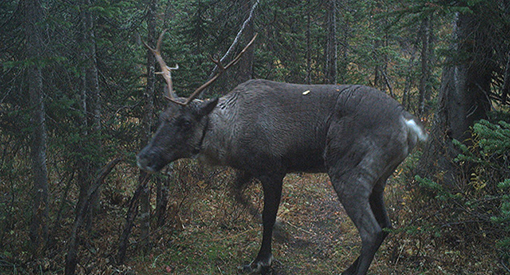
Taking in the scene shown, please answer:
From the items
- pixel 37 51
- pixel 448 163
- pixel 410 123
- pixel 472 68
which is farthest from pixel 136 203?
pixel 472 68

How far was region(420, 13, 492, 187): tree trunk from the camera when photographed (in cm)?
605

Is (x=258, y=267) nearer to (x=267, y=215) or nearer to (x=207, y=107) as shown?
(x=267, y=215)

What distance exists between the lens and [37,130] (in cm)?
508

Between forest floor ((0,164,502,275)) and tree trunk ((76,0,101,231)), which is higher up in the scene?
tree trunk ((76,0,101,231))

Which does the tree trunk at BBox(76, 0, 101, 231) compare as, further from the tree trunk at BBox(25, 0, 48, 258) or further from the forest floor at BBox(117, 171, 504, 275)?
the forest floor at BBox(117, 171, 504, 275)

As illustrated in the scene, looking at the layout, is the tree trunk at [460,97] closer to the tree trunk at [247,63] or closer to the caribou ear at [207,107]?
the caribou ear at [207,107]

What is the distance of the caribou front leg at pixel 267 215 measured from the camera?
5340 millimetres

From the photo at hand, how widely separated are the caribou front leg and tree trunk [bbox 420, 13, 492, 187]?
269 centimetres

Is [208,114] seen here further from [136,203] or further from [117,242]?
[117,242]

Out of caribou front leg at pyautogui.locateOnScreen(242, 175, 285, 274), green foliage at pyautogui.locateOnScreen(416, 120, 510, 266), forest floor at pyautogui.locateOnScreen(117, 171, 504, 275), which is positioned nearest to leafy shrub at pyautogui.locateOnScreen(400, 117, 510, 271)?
green foliage at pyautogui.locateOnScreen(416, 120, 510, 266)

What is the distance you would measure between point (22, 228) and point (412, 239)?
5.64 metres

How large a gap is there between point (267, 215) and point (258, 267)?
2.46 ft

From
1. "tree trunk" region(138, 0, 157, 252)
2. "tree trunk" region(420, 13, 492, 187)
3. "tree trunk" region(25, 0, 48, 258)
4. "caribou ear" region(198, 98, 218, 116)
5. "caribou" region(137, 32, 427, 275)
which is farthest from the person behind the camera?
"tree trunk" region(420, 13, 492, 187)

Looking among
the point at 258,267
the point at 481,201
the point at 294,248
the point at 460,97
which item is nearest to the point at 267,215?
the point at 258,267
